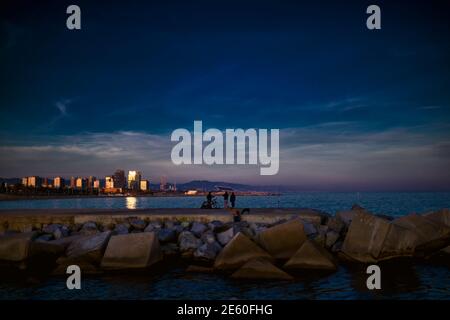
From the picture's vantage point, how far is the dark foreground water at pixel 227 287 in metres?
10.0

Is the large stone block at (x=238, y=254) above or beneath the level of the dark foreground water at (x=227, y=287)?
above

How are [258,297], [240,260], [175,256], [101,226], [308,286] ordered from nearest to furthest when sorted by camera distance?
1. [258,297]
2. [308,286]
3. [240,260]
4. [175,256]
5. [101,226]

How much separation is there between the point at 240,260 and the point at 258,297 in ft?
9.80

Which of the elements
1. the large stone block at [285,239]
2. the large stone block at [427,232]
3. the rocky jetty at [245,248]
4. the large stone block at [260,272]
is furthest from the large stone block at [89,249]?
the large stone block at [427,232]

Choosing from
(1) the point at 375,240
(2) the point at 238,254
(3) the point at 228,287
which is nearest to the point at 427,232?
(1) the point at 375,240

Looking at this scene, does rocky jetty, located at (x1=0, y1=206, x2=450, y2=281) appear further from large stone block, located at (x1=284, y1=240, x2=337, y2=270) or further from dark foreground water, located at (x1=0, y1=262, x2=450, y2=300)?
dark foreground water, located at (x1=0, y1=262, x2=450, y2=300)

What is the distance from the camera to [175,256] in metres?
14.9

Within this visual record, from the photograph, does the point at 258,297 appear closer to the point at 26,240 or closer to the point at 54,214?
the point at 26,240

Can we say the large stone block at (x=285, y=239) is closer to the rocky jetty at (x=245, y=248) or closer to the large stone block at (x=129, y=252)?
the rocky jetty at (x=245, y=248)

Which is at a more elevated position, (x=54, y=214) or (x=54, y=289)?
(x=54, y=214)

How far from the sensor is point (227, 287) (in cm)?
1079

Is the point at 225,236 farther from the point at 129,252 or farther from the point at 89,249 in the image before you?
the point at 89,249
